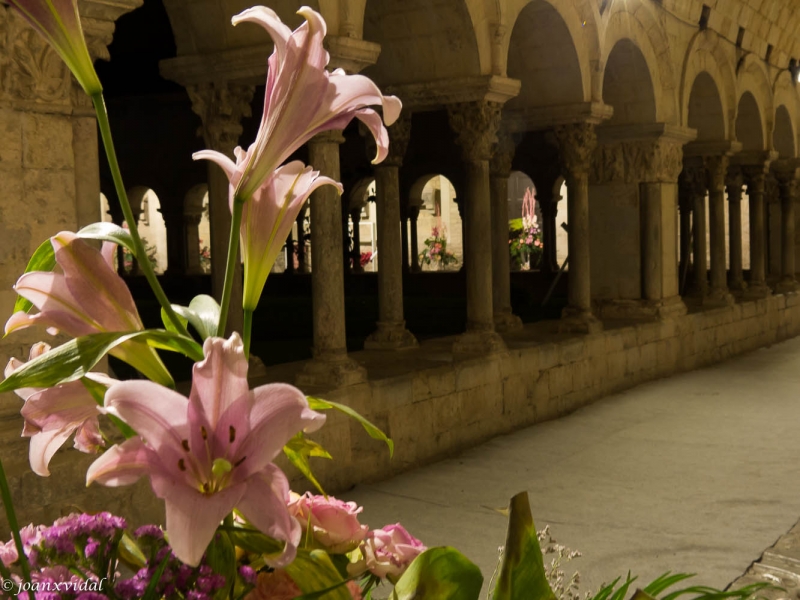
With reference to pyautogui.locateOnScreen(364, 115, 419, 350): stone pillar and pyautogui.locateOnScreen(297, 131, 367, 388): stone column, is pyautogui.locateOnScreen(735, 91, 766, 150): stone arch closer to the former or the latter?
pyautogui.locateOnScreen(364, 115, 419, 350): stone pillar

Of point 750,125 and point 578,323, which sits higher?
point 750,125

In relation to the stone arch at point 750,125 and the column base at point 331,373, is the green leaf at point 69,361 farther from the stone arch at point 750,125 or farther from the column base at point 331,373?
the stone arch at point 750,125

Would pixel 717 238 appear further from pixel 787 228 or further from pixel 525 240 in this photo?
pixel 525 240

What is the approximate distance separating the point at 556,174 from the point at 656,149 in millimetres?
6885

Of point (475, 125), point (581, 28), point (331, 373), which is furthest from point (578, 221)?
point (331, 373)

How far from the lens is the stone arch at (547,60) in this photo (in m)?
7.48

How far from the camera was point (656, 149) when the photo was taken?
29.4 ft

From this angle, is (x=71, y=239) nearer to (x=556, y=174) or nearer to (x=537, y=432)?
(x=537, y=432)

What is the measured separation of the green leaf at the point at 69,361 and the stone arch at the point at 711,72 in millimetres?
9380

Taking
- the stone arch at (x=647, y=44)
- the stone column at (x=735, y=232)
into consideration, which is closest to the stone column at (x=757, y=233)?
the stone column at (x=735, y=232)

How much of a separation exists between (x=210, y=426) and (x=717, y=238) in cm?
1135

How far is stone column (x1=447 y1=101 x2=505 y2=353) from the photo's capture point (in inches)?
255

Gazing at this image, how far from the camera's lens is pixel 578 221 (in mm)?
8156

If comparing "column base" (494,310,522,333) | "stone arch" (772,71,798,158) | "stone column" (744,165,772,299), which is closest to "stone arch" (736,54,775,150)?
"stone column" (744,165,772,299)
